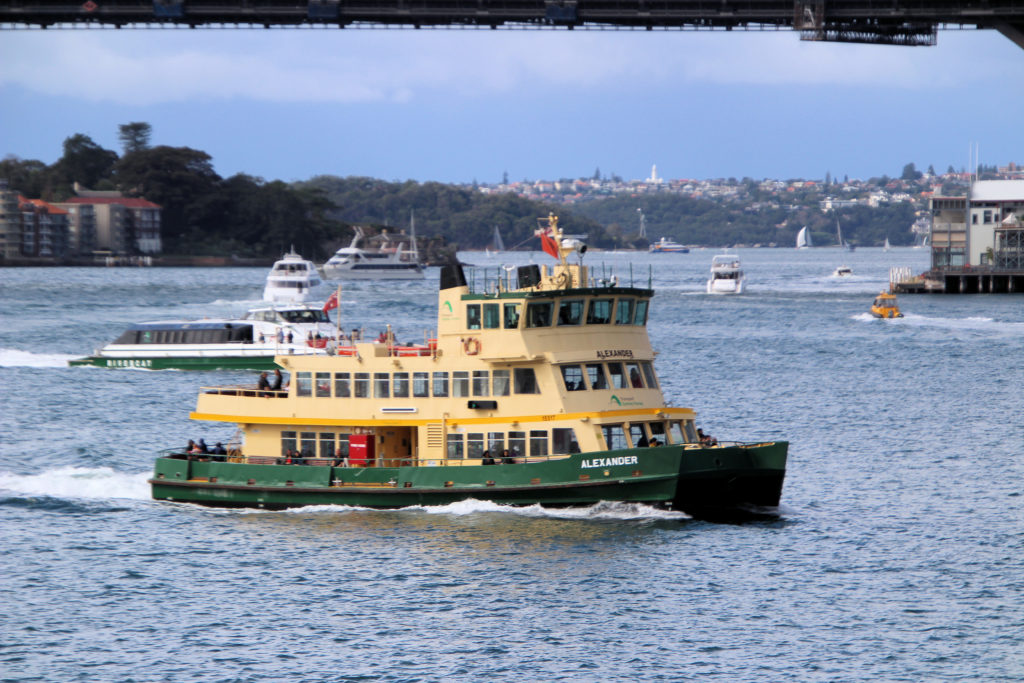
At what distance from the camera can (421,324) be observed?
99.6 m

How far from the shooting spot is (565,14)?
103750 millimetres

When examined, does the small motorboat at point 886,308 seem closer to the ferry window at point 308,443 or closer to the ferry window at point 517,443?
the ferry window at point 517,443

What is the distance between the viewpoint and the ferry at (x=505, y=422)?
1383 inches

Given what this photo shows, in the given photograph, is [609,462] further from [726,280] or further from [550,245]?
[726,280]

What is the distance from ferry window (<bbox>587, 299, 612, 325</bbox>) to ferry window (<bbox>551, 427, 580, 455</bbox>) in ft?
9.75

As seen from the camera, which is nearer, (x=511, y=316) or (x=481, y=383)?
(x=511, y=316)

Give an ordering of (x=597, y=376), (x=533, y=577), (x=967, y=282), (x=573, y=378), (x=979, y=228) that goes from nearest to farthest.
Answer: (x=533, y=577) → (x=573, y=378) → (x=597, y=376) → (x=967, y=282) → (x=979, y=228)

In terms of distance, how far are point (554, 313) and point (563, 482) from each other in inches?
171

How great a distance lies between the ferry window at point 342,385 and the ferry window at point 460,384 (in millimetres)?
2878

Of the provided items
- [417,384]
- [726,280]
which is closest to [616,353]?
[417,384]

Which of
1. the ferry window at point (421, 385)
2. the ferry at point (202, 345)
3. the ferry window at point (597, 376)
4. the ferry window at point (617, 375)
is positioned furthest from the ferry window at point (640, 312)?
the ferry at point (202, 345)

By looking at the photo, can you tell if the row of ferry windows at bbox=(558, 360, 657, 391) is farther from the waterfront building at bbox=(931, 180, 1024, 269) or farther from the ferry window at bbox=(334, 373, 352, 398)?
the waterfront building at bbox=(931, 180, 1024, 269)

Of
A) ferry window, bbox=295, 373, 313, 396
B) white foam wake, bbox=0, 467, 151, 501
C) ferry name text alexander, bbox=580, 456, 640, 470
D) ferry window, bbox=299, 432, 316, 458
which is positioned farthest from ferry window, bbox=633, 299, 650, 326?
white foam wake, bbox=0, 467, 151, 501

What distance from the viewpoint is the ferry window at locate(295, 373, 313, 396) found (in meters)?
37.8
